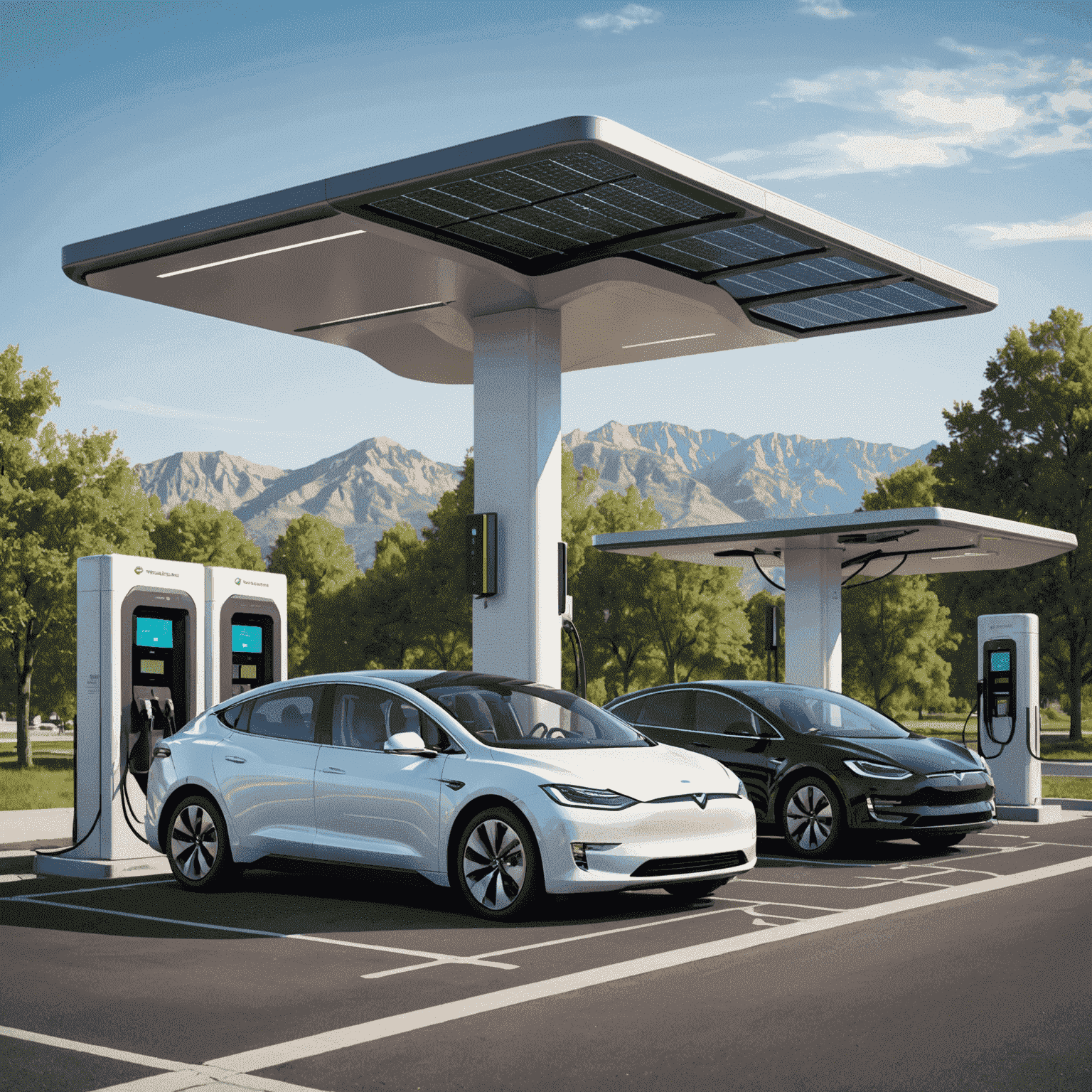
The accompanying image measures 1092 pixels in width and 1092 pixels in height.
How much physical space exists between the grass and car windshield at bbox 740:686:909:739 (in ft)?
33.2

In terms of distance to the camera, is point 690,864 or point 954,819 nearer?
point 690,864

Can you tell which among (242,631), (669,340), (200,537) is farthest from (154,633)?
(200,537)

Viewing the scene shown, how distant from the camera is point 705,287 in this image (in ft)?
47.5

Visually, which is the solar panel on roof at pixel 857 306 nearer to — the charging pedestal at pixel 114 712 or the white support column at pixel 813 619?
the white support column at pixel 813 619

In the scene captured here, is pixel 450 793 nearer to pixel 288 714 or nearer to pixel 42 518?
pixel 288 714

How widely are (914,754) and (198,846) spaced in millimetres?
6183

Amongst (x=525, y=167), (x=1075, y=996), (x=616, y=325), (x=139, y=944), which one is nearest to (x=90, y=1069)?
(x=139, y=944)

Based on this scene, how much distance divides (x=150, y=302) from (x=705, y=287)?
5390 millimetres

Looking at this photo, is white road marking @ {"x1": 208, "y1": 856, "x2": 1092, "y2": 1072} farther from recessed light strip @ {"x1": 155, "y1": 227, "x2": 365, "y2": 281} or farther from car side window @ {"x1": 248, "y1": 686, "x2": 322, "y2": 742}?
recessed light strip @ {"x1": 155, "y1": 227, "x2": 365, "y2": 281}

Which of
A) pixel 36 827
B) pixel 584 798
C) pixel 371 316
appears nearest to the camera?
pixel 584 798

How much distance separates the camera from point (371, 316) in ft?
51.2

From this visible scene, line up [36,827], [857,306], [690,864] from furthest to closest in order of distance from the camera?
[857,306]
[36,827]
[690,864]

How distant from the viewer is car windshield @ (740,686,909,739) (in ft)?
44.6

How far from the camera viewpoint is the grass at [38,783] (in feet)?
78.5
